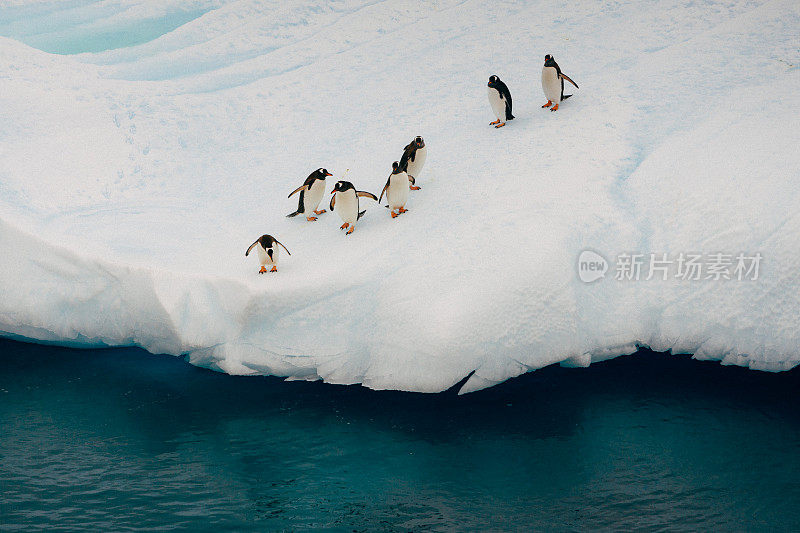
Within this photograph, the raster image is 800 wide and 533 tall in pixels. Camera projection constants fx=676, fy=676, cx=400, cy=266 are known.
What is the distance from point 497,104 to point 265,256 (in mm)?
3115

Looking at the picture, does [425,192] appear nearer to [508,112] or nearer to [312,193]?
[312,193]

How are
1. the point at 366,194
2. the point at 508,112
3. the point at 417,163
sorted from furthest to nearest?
the point at 508,112, the point at 417,163, the point at 366,194

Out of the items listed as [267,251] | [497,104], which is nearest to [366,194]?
[267,251]

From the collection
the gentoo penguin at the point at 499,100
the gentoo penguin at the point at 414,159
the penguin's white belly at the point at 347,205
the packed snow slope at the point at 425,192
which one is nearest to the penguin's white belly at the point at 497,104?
the gentoo penguin at the point at 499,100

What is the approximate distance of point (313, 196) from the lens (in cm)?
625

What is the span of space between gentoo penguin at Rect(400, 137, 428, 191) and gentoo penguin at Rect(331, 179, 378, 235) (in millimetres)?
534

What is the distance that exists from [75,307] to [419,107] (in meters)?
4.31

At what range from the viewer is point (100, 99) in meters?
8.38

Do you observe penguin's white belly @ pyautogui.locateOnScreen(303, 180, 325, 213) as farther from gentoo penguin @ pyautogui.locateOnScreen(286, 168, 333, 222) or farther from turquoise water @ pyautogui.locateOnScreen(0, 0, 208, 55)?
turquoise water @ pyautogui.locateOnScreen(0, 0, 208, 55)

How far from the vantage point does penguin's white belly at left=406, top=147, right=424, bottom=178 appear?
631 centimetres

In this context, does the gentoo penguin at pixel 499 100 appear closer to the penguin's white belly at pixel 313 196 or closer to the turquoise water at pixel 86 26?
the penguin's white belly at pixel 313 196

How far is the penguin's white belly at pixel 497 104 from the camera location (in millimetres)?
6971

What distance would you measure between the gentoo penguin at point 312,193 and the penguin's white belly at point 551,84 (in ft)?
8.41

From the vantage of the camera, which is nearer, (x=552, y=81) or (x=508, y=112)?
(x=552, y=81)
